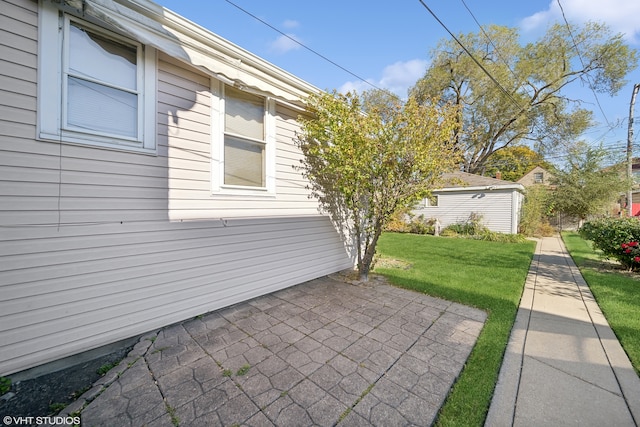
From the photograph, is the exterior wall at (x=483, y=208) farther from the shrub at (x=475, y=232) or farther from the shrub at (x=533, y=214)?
the shrub at (x=533, y=214)

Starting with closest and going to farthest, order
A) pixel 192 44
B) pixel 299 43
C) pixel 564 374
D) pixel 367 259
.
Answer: pixel 564 374, pixel 192 44, pixel 367 259, pixel 299 43

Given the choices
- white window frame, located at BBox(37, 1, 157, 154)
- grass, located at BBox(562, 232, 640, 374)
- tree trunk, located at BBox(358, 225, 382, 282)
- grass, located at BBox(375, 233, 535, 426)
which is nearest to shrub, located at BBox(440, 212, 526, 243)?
grass, located at BBox(375, 233, 535, 426)

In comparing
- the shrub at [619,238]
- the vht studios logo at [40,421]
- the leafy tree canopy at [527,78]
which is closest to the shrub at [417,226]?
the leafy tree canopy at [527,78]

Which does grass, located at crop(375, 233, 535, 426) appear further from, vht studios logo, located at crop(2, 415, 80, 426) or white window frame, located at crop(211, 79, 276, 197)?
white window frame, located at crop(211, 79, 276, 197)

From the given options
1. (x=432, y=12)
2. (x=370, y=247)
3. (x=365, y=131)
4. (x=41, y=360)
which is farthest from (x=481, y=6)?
(x=41, y=360)

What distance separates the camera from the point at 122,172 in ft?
8.83

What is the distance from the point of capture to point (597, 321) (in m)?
3.40

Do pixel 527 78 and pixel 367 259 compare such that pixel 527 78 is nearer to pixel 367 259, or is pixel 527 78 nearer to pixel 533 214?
pixel 533 214

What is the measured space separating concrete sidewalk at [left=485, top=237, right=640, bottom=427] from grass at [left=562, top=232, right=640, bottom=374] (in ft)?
0.31

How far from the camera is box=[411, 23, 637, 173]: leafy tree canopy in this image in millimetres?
15016

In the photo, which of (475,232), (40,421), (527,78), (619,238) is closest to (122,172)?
(40,421)

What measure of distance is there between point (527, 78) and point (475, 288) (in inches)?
751

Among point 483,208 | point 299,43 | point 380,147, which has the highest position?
point 299,43

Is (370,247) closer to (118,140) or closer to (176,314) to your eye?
(176,314)
